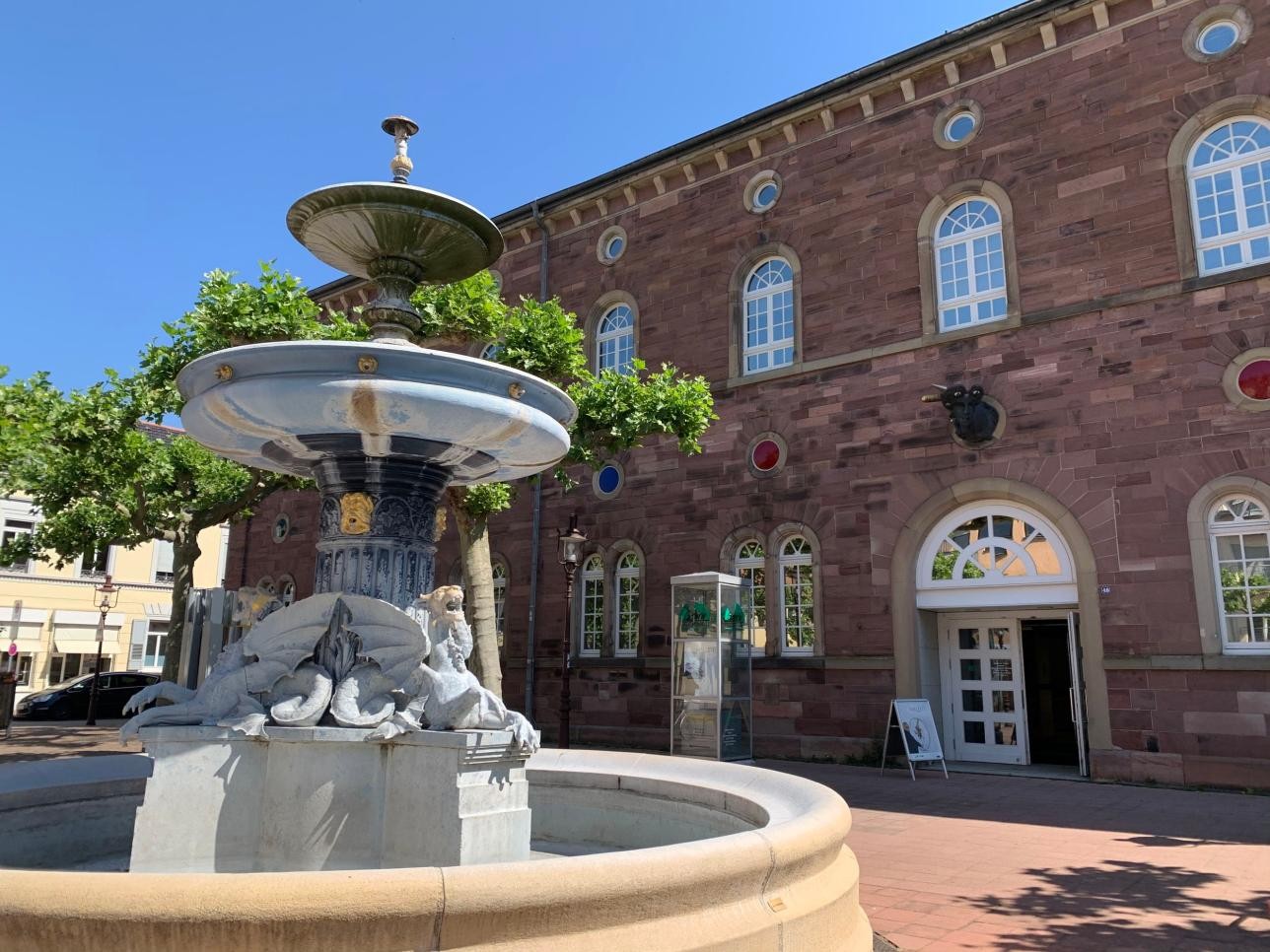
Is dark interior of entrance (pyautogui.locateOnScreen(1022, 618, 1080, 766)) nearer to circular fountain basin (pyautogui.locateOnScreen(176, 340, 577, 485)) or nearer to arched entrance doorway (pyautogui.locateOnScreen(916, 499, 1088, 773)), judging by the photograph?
arched entrance doorway (pyautogui.locateOnScreen(916, 499, 1088, 773))

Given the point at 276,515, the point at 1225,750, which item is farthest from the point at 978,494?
the point at 276,515

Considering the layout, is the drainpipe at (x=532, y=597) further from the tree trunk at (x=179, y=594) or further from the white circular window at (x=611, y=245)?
the tree trunk at (x=179, y=594)

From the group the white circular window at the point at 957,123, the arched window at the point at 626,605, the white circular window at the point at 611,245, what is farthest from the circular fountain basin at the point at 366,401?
the white circular window at the point at 611,245

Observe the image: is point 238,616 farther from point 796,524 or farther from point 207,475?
point 207,475

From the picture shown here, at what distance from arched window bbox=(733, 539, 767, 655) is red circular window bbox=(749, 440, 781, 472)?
132 centimetres

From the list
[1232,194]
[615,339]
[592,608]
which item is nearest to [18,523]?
[592,608]

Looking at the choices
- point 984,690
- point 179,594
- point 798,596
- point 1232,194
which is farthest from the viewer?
point 179,594

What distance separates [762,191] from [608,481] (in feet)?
20.7

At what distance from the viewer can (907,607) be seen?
1453 cm

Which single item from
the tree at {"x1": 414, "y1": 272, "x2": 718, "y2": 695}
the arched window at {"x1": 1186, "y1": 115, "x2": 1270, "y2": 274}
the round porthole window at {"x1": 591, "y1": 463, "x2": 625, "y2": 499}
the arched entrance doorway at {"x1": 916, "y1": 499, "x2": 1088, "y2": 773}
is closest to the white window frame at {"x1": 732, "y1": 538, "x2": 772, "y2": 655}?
the arched entrance doorway at {"x1": 916, "y1": 499, "x2": 1088, "y2": 773}

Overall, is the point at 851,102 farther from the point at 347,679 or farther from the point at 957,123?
the point at 347,679

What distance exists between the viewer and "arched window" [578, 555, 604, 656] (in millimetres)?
18859

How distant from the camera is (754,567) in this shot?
1656 centimetres

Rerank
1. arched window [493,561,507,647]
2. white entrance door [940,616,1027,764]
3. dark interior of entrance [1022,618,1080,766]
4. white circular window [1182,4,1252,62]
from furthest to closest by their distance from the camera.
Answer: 1. arched window [493,561,507,647]
2. dark interior of entrance [1022,618,1080,766]
3. white entrance door [940,616,1027,764]
4. white circular window [1182,4,1252,62]
